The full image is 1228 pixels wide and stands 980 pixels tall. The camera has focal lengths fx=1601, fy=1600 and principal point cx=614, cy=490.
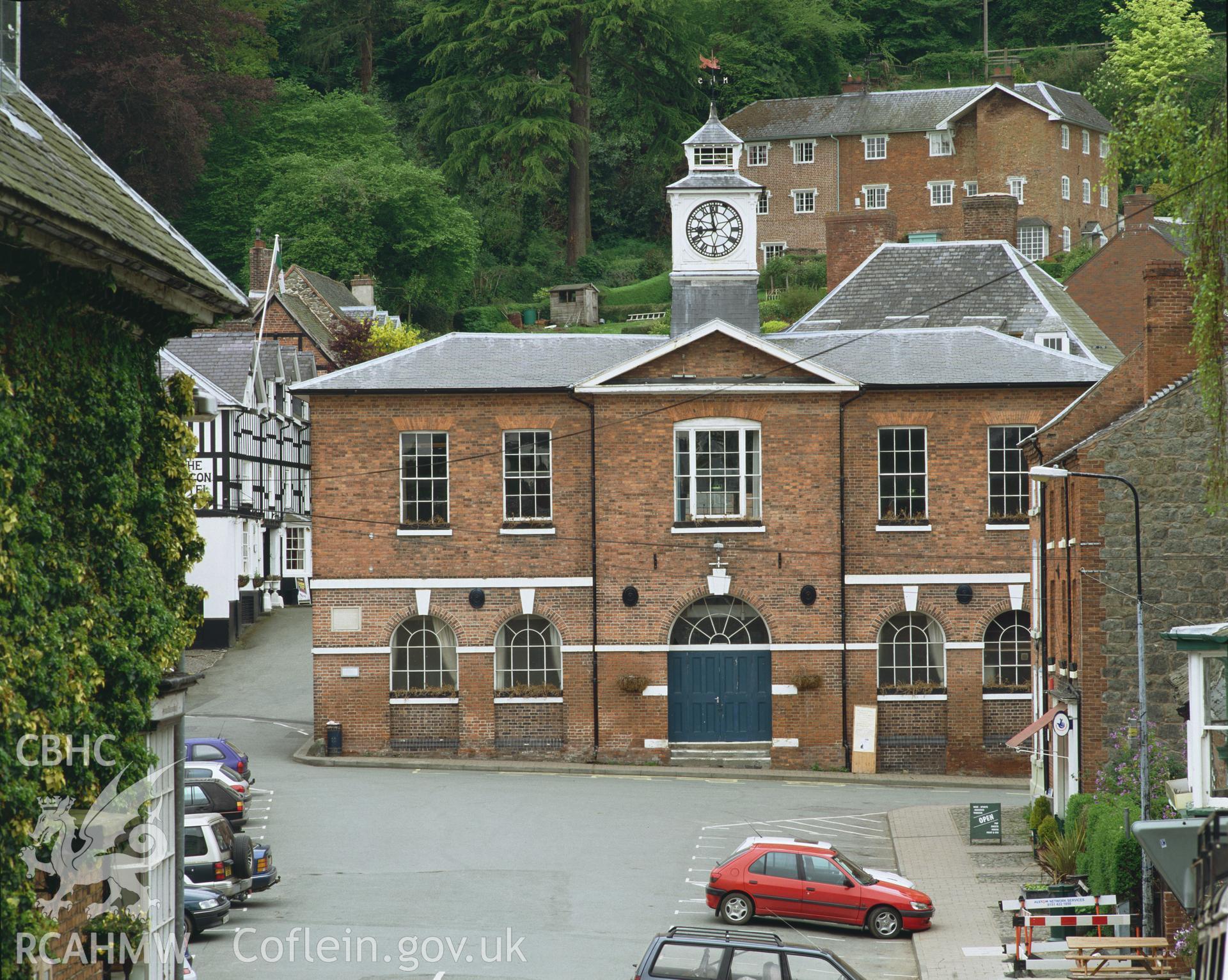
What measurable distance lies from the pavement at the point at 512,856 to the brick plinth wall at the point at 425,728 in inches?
22.1

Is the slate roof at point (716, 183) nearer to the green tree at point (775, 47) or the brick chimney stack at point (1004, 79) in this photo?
the brick chimney stack at point (1004, 79)

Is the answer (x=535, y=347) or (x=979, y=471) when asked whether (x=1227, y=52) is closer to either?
(x=979, y=471)

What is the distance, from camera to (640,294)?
256ft

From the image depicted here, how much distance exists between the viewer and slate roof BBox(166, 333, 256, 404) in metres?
51.3

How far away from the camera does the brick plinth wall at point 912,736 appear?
3603 cm

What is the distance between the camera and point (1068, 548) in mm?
27062

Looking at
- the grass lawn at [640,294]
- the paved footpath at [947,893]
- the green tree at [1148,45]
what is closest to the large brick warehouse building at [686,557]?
the paved footpath at [947,893]

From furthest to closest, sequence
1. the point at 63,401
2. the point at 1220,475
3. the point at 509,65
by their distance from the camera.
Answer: the point at 509,65 → the point at 1220,475 → the point at 63,401

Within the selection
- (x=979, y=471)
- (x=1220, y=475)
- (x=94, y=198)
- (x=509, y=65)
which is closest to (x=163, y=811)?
(x=94, y=198)

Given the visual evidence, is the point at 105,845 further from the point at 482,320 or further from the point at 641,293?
the point at 641,293

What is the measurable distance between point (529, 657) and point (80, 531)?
26532 millimetres

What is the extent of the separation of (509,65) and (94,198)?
69667 mm

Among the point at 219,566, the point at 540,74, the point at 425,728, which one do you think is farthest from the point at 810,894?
the point at 540,74

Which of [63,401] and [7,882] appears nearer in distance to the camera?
[7,882]
